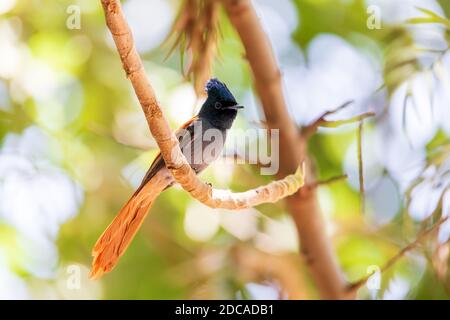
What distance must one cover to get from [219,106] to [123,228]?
41.0 inches

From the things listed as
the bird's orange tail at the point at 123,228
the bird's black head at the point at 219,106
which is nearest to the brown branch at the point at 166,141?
the bird's orange tail at the point at 123,228

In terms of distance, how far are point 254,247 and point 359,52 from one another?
194cm

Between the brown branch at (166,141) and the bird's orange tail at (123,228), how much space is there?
0.61 meters

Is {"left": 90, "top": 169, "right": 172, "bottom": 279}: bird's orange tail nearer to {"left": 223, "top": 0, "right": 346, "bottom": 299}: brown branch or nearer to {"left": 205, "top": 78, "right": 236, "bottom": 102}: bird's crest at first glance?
{"left": 205, "top": 78, "right": 236, "bottom": 102}: bird's crest

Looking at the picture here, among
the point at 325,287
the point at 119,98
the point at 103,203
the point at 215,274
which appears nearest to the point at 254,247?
the point at 215,274

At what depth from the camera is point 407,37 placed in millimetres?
4621

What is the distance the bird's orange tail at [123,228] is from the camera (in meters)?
3.47

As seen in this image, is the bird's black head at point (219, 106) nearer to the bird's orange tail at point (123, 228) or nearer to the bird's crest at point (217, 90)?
the bird's crest at point (217, 90)

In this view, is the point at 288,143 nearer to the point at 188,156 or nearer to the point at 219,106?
the point at 219,106

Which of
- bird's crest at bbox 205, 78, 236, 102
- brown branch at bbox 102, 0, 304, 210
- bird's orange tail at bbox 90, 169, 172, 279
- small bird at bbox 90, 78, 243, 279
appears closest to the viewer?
brown branch at bbox 102, 0, 304, 210

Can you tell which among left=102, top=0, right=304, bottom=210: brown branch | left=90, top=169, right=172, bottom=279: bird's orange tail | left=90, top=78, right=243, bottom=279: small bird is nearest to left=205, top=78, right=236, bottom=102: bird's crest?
left=90, top=78, right=243, bottom=279: small bird

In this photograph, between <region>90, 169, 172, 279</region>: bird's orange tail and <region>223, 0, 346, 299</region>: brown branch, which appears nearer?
<region>90, 169, 172, 279</region>: bird's orange tail

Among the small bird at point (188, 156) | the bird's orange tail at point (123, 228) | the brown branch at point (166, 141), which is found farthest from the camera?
the small bird at point (188, 156)

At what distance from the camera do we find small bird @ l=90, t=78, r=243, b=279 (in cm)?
374
